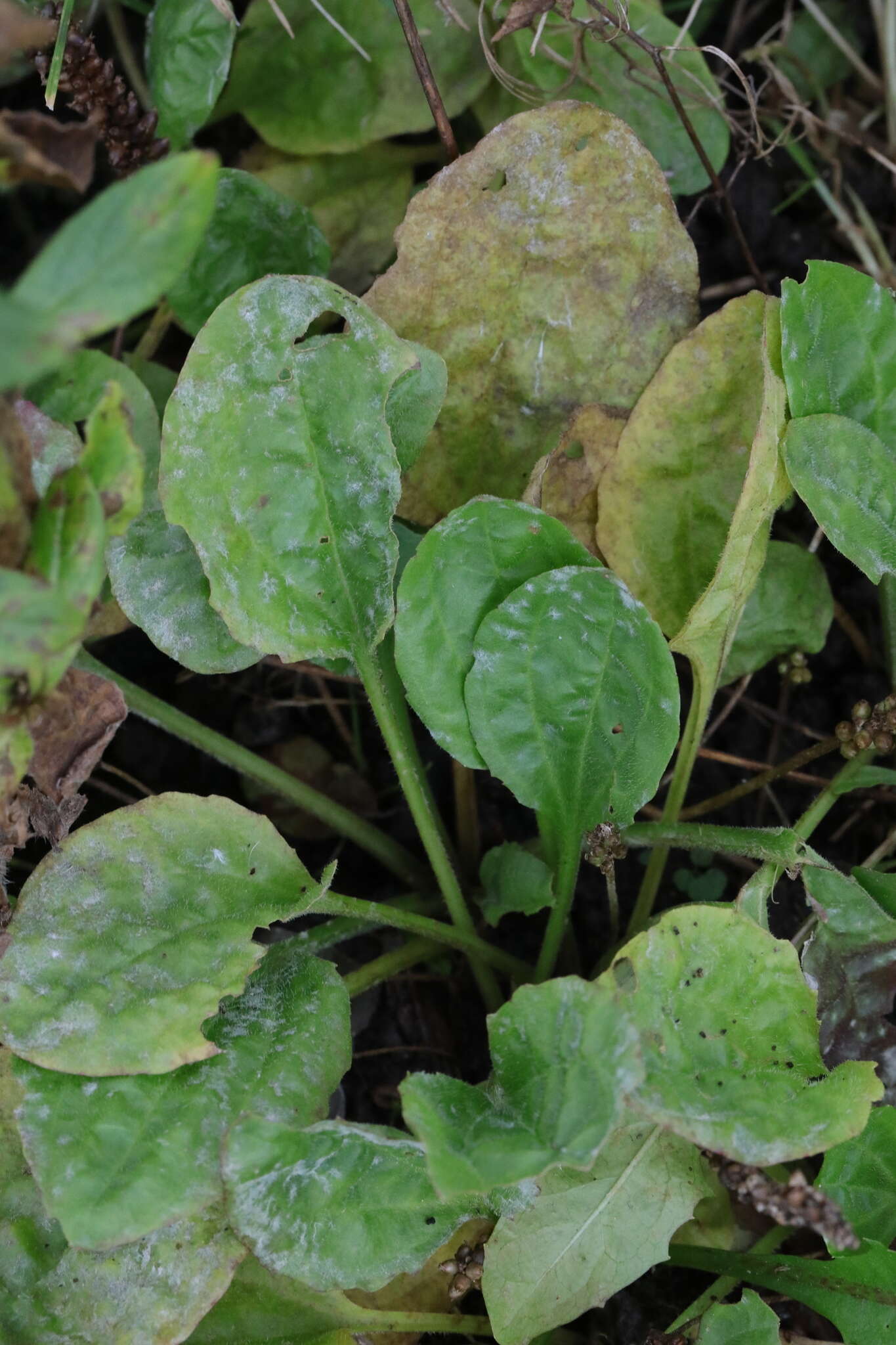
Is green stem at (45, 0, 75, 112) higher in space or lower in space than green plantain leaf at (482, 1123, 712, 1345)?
higher

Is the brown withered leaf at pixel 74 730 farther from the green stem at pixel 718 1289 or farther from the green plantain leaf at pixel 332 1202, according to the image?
the green stem at pixel 718 1289

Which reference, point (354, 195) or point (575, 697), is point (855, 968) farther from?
point (354, 195)

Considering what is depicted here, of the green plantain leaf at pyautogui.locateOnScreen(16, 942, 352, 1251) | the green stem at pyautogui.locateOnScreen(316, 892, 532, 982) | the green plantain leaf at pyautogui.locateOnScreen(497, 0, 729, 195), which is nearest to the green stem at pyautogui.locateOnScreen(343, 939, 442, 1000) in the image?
the green stem at pyautogui.locateOnScreen(316, 892, 532, 982)

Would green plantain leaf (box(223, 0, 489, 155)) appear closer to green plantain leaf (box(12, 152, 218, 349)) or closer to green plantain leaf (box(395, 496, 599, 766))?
green plantain leaf (box(395, 496, 599, 766))

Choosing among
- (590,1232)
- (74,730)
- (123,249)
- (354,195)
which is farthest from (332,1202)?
(354,195)

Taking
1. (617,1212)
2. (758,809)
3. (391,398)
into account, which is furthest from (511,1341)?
(391,398)

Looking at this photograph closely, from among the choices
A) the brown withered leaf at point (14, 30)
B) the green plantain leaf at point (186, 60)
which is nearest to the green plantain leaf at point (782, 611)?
the green plantain leaf at point (186, 60)
